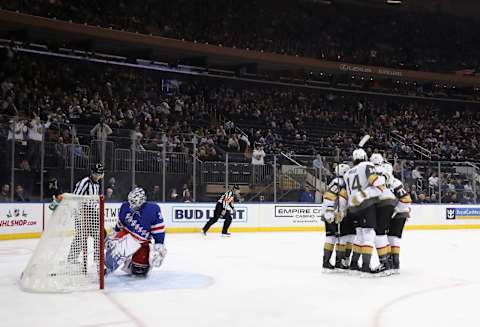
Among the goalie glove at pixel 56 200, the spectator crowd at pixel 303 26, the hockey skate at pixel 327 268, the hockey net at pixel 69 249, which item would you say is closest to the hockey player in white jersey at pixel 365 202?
the hockey skate at pixel 327 268

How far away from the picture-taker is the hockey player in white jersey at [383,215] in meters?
7.33

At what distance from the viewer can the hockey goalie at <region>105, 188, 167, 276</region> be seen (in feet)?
22.0

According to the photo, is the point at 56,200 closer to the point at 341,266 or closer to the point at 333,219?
the point at 333,219

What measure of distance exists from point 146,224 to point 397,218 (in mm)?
3327

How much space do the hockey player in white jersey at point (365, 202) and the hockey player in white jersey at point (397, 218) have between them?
19.5 inches

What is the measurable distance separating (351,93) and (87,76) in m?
13.1

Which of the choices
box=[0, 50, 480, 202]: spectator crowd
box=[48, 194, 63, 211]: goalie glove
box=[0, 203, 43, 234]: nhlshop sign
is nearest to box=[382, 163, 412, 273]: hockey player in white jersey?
box=[48, 194, 63, 211]: goalie glove

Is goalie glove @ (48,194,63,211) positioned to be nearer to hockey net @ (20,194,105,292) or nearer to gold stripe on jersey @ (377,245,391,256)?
hockey net @ (20,194,105,292)

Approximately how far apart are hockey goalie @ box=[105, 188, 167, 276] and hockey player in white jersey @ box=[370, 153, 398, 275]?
2679 mm

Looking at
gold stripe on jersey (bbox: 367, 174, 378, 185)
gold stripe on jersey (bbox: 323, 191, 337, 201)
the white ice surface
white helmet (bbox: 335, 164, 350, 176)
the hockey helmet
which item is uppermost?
white helmet (bbox: 335, 164, 350, 176)

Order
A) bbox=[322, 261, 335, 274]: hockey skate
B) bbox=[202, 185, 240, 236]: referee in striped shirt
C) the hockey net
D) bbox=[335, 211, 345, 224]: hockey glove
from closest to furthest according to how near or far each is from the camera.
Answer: the hockey net
bbox=[335, 211, 345, 224]: hockey glove
bbox=[322, 261, 335, 274]: hockey skate
bbox=[202, 185, 240, 236]: referee in striped shirt

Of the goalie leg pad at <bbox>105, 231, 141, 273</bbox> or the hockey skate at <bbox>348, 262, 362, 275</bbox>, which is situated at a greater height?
the goalie leg pad at <bbox>105, 231, 141, 273</bbox>

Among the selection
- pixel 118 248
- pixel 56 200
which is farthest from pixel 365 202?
pixel 56 200

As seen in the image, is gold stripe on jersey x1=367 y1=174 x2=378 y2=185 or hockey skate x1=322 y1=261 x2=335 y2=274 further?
hockey skate x1=322 y1=261 x2=335 y2=274
